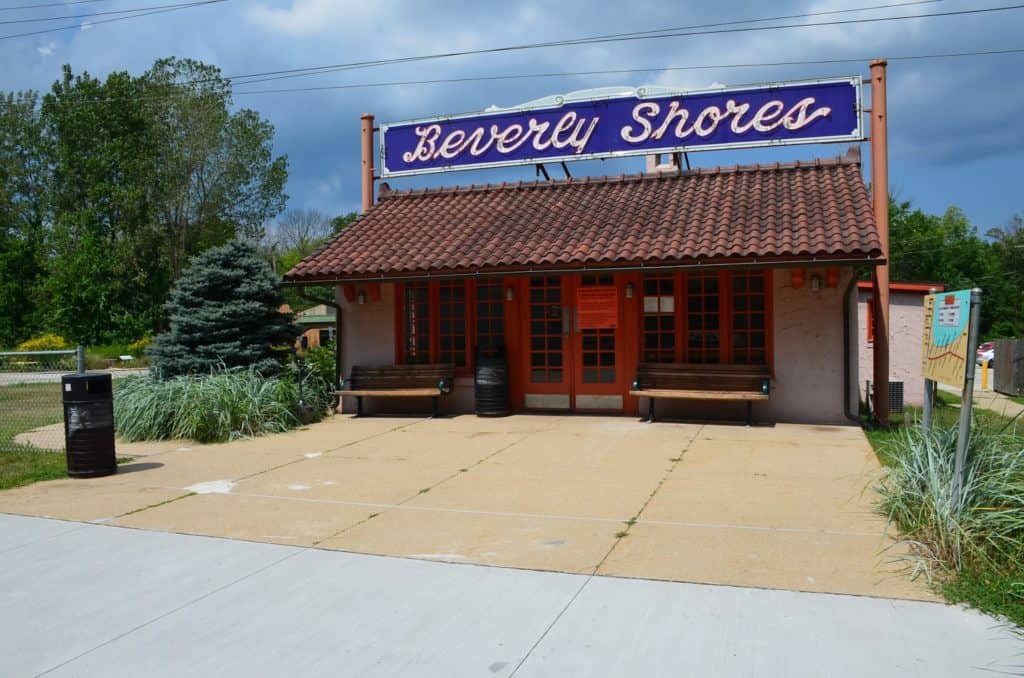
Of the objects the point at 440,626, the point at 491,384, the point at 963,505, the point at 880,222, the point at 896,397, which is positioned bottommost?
the point at 440,626

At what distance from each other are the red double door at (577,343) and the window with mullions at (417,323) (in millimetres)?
1768

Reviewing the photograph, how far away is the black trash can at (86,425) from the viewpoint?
348 inches

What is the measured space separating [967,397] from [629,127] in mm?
10360

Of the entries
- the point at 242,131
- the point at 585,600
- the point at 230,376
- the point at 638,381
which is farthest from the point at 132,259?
the point at 585,600

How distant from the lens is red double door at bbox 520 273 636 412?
12680 millimetres

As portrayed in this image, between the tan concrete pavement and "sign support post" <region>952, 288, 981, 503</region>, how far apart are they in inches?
28.8

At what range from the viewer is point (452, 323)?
13.7 metres

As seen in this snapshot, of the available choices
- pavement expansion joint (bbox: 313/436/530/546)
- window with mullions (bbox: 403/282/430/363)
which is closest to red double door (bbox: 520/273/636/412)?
window with mullions (bbox: 403/282/430/363)

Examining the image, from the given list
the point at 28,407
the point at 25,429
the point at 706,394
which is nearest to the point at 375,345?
the point at 706,394

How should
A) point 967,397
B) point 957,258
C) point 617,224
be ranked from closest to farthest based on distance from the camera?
point 967,397 → point 617,224 → point 957,258

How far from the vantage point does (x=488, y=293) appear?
13500mm

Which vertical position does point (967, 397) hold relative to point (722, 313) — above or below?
below

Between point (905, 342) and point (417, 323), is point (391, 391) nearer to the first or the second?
point (417, 323)

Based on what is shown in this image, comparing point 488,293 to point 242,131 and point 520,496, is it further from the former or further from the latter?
point 242,131
